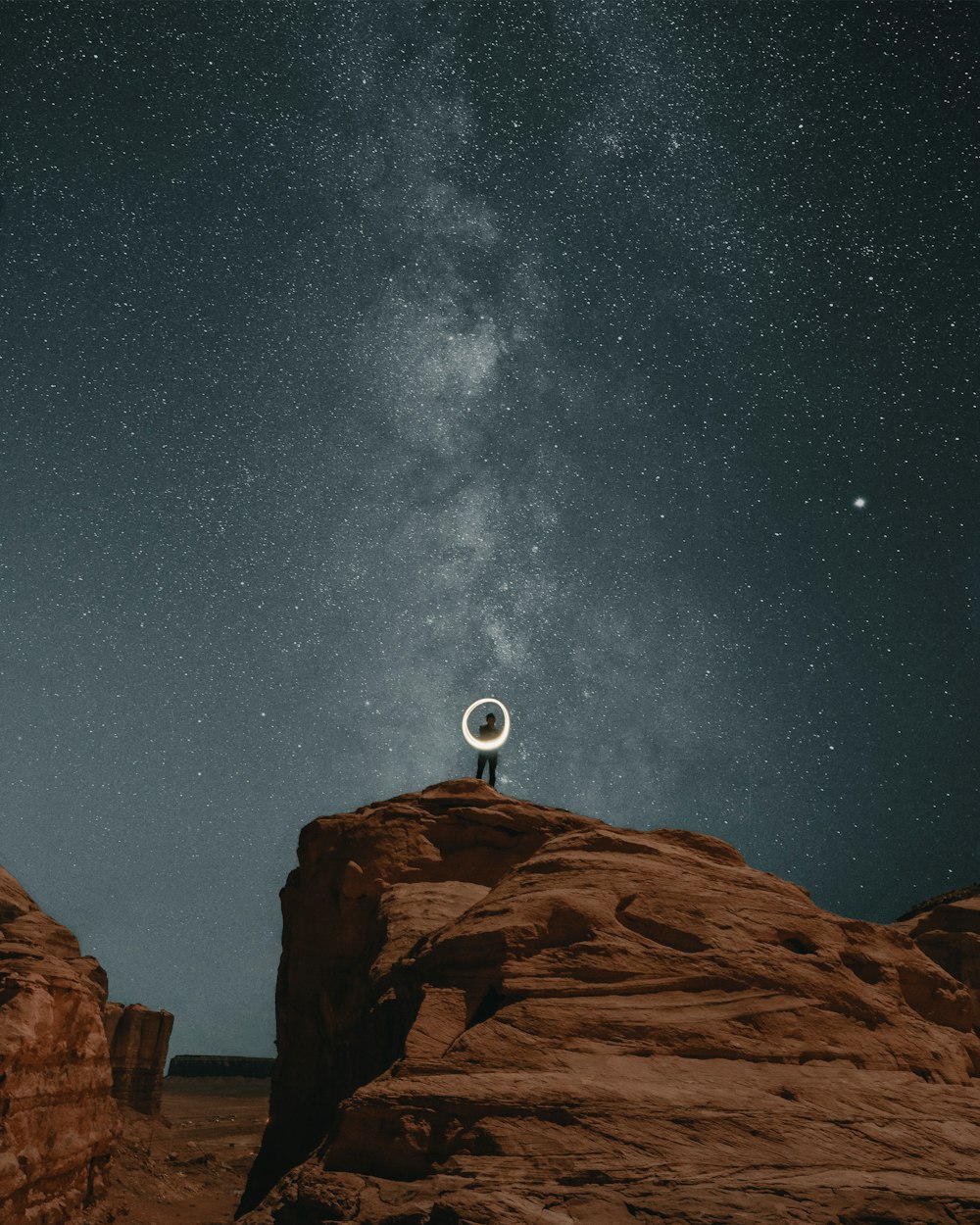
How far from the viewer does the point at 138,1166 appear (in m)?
24.2

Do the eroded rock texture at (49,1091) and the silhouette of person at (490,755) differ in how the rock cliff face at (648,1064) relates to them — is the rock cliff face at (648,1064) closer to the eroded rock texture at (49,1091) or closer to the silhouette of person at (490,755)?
→ the eroded rock texture at (49,1091)

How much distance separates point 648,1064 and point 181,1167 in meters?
27.8

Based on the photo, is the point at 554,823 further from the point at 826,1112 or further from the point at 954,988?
the point at 826,1112

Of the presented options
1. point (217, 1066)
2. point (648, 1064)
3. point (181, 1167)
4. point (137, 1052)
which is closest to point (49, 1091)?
point (648, 1064)

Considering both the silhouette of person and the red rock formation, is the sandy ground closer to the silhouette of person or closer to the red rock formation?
the red rock formation

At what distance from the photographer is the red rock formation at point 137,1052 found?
1442 inches

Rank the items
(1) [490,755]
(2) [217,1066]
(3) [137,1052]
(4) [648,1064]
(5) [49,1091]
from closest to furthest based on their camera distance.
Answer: (4) [648,1064] < (5) [49,1091] < (1) [490,755] < (3) [137,1052] < (2) [217,1066]

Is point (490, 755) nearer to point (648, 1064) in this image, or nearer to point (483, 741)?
point (483, 741)

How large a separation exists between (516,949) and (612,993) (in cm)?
114

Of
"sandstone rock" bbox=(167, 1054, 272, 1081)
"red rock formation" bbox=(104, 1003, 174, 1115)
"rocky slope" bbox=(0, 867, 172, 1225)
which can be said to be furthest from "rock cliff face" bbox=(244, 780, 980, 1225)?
"sandstone rock" bbox=(167, 1054, 272, 1081)

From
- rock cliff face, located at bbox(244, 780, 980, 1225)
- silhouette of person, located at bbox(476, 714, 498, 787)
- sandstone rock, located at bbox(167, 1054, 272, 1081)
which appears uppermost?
silhouette of person, located at bbox(476, 714, 498, 787)

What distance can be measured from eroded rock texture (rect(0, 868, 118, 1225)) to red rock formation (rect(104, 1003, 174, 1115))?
22.7m

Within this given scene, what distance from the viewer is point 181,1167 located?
92.6ft

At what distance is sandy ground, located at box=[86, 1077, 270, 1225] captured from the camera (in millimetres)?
20106
